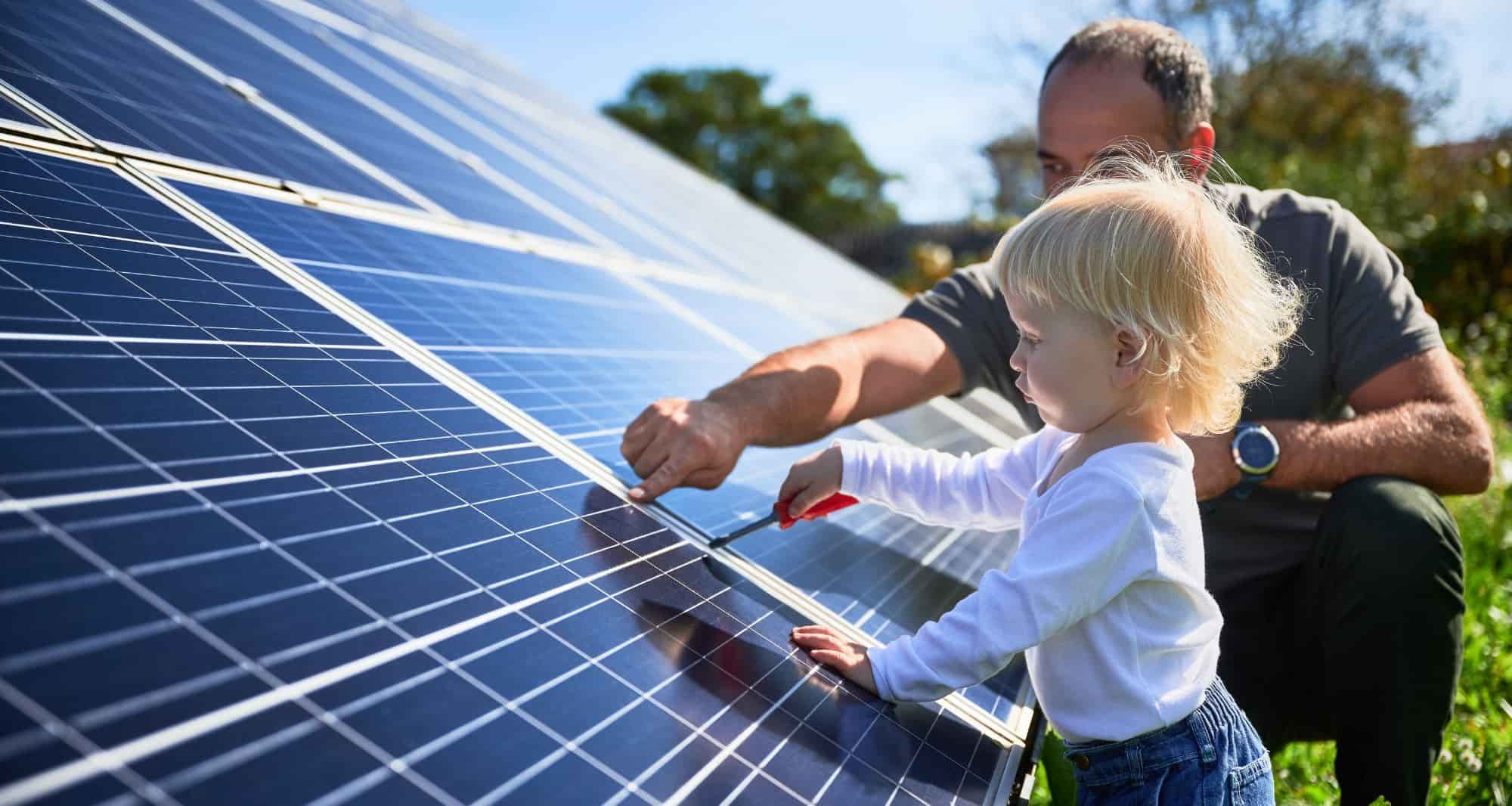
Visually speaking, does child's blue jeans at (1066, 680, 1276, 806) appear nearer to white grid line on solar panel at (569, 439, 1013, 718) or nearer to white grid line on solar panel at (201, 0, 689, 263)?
white grid line on solar panel at (569, 439, 1013, 718)

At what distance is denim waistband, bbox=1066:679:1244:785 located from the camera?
6.95 ft

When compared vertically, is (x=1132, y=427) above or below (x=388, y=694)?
above

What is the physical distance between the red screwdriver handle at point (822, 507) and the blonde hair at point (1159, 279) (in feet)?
2.53

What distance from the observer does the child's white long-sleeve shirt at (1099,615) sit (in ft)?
6.51

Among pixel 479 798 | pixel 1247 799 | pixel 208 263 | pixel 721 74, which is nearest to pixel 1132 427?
pixel 1247 799

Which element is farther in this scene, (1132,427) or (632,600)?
(1132,427)

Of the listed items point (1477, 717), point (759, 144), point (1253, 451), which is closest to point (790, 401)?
point (1253, 451)

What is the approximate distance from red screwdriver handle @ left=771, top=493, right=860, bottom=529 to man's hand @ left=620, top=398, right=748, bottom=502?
190 mm

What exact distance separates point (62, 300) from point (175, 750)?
1.02m

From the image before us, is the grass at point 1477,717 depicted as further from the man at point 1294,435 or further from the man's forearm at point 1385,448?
the man's forearm at point 1385,448

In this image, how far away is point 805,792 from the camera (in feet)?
5.25

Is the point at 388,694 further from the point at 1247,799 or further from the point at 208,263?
the point at 1247,799

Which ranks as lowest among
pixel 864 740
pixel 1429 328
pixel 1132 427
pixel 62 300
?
pixel 864 740

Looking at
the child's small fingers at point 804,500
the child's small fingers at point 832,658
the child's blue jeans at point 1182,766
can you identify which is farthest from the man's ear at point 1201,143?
the child's small fingers at point 832,658
